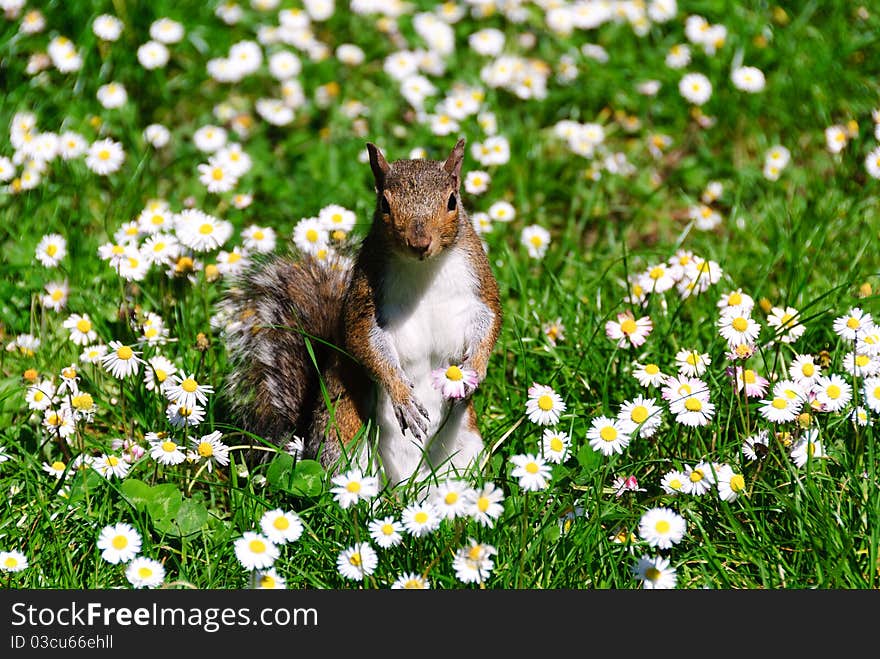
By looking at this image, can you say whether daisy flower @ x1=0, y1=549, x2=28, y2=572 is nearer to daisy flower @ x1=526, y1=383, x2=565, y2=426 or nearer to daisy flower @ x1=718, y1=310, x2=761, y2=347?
daisy flower @ x1=526, y1=383, x2=565, y2=426

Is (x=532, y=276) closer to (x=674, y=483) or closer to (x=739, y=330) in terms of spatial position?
(x=739, y=330)

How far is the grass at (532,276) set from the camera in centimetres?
238

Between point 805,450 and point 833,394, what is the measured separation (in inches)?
5.9

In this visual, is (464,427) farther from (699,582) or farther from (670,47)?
(670,47)

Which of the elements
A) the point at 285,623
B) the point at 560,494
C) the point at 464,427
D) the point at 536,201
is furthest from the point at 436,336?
the point at 536,201

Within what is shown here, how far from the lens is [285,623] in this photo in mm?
2121

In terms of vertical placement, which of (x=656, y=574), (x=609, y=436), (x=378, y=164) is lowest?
(x=656, y=574)

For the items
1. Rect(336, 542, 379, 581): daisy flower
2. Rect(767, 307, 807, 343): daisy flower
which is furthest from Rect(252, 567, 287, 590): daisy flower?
Rect(767, 307, 807, 343): daisy flower

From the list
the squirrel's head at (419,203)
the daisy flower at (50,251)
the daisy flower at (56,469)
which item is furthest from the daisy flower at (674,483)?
the daisy flower at (50,251)

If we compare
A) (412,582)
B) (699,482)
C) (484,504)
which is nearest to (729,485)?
(699,482)

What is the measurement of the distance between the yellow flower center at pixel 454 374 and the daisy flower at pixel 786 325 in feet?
2.67

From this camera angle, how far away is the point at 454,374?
8.04ft

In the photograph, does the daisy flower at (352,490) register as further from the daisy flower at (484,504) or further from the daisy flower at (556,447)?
the daisy flower at (556,447)

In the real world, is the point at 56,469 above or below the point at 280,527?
above
